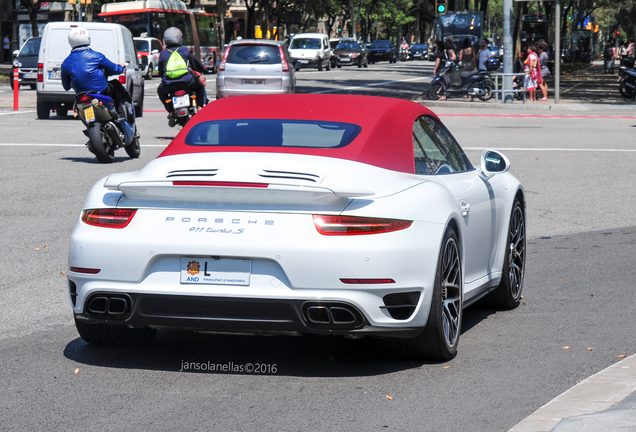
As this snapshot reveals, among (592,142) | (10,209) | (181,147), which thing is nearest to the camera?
(181,147)

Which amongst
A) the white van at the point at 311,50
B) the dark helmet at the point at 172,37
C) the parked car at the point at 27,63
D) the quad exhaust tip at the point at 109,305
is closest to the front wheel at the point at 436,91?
the parked car at the point at 27,63

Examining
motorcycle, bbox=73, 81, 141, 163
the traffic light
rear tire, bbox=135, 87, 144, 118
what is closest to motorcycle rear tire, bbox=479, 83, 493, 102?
the traffic light

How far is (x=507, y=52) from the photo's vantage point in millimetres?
29969

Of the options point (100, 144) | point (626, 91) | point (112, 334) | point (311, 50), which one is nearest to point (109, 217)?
point (112, 334)

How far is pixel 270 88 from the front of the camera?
948 inches

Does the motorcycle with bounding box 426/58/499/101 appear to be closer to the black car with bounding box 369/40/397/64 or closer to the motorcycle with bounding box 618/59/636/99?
Result: the motorcycle with bounding box 618/59/636/99

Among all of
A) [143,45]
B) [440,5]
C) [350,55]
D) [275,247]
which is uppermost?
[440,5]

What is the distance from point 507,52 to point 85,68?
18.6m

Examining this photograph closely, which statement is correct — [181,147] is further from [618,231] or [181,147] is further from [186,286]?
[618,231]

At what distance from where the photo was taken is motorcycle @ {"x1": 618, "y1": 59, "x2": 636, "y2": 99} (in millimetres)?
32062

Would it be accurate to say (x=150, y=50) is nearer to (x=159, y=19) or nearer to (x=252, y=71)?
(x=159, y=19)

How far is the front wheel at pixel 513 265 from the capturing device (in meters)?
6.46

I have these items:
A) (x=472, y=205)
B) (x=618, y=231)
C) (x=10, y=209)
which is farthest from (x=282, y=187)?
(x=10, y=209)

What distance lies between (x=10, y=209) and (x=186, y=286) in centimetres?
653
